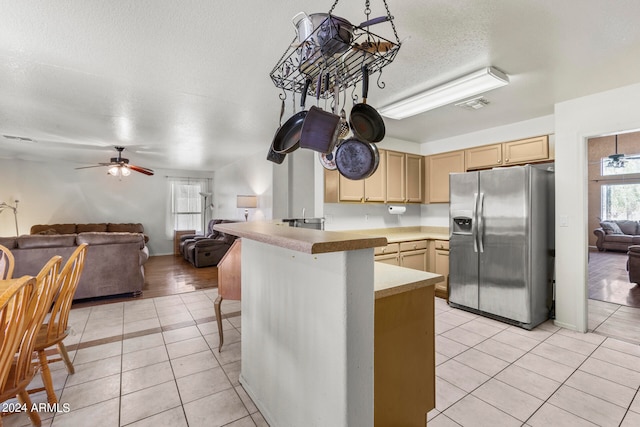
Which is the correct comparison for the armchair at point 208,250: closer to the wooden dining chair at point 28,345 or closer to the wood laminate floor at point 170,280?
the wood laminate floor at point 170,280

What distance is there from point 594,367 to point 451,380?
1.19m

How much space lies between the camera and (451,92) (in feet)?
8.35

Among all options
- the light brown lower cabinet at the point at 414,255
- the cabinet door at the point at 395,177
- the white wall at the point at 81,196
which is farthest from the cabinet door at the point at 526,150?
the white wall at the point at 81,196

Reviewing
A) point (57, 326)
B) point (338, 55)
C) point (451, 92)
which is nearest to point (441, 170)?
point (451, 92)

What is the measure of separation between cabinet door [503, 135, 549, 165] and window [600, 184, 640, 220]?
6842mm

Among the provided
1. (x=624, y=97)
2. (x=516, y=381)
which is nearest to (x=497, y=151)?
(x=624, y=97)

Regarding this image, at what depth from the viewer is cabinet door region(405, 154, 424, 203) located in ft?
15.0

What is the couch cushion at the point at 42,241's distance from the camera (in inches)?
141

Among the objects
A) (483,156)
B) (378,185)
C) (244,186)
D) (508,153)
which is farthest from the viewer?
(244,186)

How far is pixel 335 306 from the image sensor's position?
113 centimetres

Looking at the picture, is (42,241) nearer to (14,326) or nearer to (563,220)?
(14,326)

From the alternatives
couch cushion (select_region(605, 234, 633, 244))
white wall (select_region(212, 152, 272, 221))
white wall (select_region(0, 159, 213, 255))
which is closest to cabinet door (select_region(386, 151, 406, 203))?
white wall (select_region(212, 152, 272, 221))

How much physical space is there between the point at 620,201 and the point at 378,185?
8.26 meters

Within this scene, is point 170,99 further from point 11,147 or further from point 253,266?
point 11,147
